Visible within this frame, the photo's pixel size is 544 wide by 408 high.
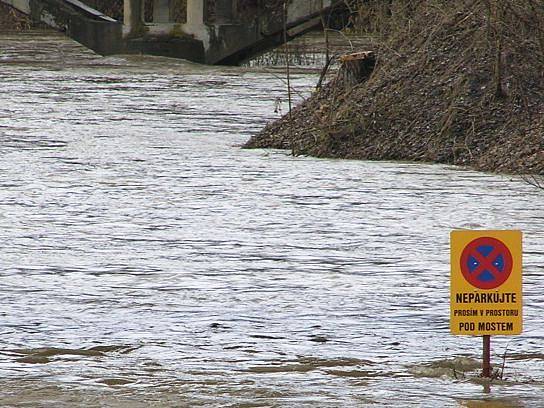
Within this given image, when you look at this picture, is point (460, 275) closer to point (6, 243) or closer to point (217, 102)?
point (6, 243)

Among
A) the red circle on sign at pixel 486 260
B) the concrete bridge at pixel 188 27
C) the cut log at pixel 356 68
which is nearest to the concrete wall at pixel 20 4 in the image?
the concrete bridge at pixel 188 27

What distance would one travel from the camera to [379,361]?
7012mm

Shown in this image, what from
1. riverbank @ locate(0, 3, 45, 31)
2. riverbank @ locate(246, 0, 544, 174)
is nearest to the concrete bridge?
riverbank @ locate(0, 3, 45, 31)

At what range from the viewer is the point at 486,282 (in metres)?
6.42

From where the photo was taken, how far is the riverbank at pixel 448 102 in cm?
1541

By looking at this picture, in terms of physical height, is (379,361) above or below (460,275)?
below

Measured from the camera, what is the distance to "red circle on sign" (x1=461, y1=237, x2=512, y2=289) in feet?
20.9

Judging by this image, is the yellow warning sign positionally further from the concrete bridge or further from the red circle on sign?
the concrete bridge

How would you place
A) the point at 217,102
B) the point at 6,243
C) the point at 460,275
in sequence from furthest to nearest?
the point at 217,102 < the point at 6,243 < the point at 460,275

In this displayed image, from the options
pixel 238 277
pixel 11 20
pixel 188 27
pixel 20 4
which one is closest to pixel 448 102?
pixel 238 277

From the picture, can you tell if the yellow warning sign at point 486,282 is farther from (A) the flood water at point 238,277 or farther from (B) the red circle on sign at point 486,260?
(A) the flood water at point 238,277

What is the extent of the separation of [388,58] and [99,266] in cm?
866

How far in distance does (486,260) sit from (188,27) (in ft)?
98.3

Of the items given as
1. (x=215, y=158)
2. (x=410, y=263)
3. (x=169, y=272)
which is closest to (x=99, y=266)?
(x=169, y=272)
